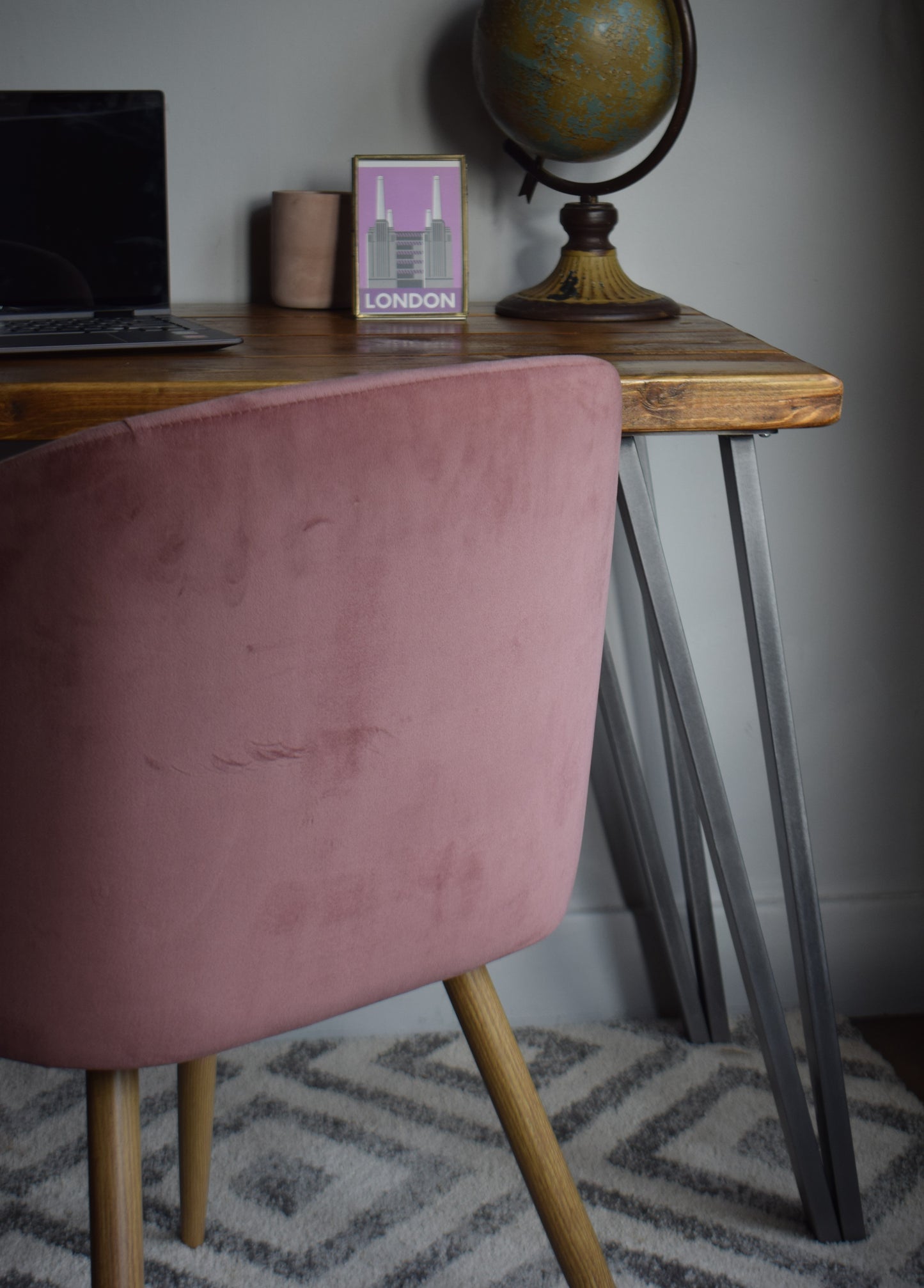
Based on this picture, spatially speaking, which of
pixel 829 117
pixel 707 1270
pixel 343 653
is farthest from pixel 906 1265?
pixel 829 117

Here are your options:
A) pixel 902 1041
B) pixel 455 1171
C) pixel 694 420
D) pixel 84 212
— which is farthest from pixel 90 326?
pixel 902 1041

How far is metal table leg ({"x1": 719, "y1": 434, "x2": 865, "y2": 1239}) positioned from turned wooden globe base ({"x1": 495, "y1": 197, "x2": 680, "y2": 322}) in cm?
Answer: 25

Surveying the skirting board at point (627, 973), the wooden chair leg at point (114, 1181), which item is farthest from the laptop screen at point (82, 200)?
the skirting board at point (627, 973)

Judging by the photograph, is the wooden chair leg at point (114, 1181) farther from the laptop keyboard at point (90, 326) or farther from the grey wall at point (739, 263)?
the grey wall at point (739, 263)

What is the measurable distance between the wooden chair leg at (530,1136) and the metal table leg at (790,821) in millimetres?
345

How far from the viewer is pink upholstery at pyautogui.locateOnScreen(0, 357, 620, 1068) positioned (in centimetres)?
56

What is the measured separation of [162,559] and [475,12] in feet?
3.24

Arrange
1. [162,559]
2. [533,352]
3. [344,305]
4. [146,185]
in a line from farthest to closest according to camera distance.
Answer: [344,305] < [146,185] < [533,352] < [162,559]

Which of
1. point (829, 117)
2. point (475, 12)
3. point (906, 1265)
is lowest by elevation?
point (906, 1265)

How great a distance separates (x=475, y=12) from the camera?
1298mm

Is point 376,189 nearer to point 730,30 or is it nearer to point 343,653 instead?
point 730,30

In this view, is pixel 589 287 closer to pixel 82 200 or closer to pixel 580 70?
pixel 580 70

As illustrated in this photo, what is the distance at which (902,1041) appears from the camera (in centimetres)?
147

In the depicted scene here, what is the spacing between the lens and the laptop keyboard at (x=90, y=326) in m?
1.05
